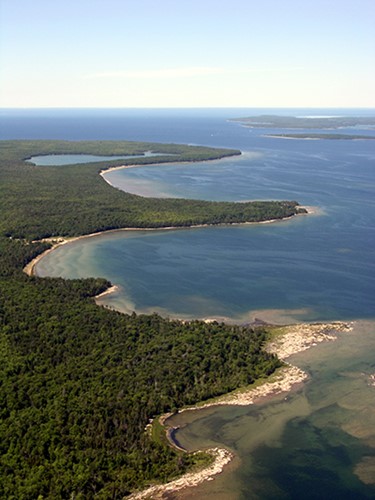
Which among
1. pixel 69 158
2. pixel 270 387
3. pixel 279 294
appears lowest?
pixel 270 387

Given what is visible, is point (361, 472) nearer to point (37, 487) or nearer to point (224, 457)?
point (224, 457)

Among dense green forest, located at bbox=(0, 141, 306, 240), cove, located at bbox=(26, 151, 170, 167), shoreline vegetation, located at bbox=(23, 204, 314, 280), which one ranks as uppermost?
cove, located at bbox=(26, 151, 170, 167)

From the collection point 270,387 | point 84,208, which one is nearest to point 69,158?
point 84,208

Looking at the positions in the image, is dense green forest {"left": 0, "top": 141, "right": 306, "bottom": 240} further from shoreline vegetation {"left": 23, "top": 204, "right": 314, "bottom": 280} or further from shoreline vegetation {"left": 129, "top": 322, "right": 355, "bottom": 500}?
shoreline vegetation {"left": 129, "top": 322, "right": 355, "bottom": 500}

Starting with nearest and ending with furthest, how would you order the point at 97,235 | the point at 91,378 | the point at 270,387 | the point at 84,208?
the point at 91,378, the point at 270,387, the point at 97,235, the point at 84,208

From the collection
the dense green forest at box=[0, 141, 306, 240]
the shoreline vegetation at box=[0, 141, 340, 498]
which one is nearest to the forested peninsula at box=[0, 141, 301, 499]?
the shoreline vegetation at box=[0, 141, 340, 498]

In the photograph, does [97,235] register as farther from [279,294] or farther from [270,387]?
[270,387]
